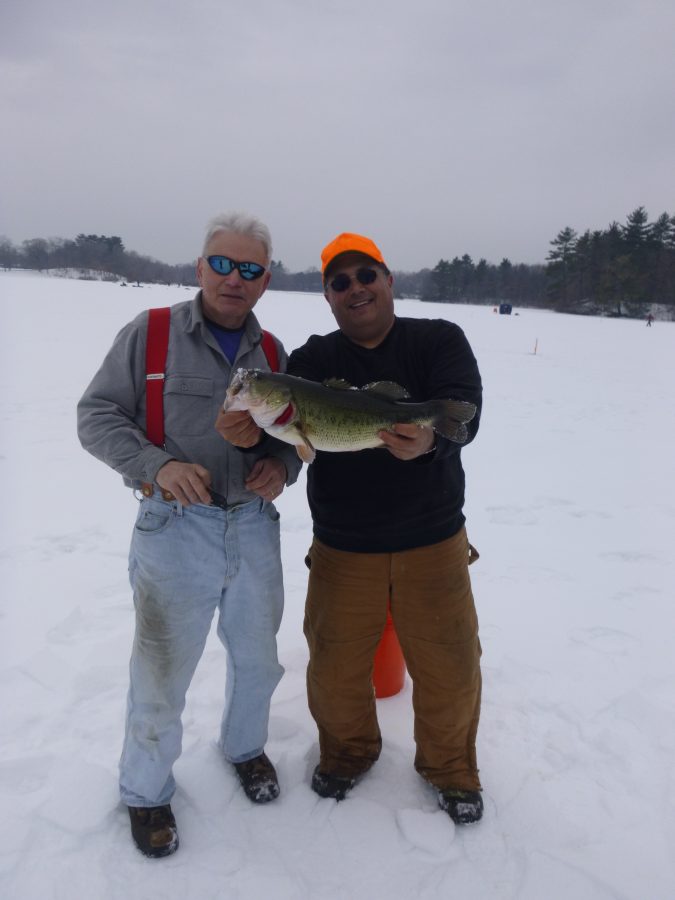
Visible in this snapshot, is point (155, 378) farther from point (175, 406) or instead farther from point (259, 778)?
point (259, 778)

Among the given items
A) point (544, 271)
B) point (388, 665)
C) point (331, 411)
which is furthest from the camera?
point (544, 271)

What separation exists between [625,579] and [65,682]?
4.71 m

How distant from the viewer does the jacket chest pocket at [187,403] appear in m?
2.61

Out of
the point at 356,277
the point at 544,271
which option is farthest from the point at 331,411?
the point at 544,271

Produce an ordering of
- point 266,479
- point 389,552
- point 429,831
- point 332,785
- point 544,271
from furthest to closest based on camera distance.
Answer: point 544,271 → point 332,785 → point 389,552 → point 429,831 → point 266,479

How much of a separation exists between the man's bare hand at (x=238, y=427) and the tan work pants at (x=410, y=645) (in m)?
0.87

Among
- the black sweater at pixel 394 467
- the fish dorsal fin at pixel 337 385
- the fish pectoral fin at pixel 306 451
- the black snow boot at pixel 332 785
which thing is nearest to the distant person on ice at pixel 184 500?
the fish pectoral fin at pixel 306 451

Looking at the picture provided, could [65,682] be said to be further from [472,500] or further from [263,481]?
[472,500]

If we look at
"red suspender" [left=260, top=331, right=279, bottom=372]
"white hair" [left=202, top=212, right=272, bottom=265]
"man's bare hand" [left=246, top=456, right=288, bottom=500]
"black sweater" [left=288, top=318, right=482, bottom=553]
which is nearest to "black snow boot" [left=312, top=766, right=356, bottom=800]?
"black sweater" [left=288, top=318, right=482, bottom=553]

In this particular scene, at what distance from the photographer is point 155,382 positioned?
2.59 meters

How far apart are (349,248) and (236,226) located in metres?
0.61

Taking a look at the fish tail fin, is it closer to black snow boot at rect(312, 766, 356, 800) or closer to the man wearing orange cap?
the man wearing orange cap

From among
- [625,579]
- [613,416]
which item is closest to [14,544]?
[625,579]

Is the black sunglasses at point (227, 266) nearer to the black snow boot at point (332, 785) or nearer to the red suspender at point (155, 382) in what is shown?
the red suspender at point (155, 382)
